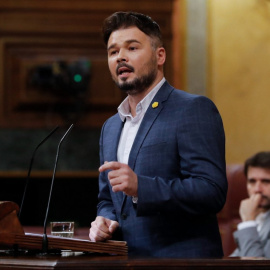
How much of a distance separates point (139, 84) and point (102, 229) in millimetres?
422

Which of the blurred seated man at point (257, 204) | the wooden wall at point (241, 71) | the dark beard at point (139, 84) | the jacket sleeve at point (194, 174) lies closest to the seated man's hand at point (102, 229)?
the jacket sleeve at point (194, 174)

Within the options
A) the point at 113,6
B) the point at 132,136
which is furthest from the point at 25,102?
the point at 132,136

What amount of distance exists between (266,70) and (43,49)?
5.48 ft

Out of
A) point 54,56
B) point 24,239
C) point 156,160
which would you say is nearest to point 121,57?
point 156,160

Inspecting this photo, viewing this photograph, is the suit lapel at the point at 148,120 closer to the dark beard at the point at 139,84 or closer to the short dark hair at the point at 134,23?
the dark beard at the point at 139,84

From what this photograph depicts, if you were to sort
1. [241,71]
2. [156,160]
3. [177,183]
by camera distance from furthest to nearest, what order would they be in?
[241,71], [156,160], [177,183]

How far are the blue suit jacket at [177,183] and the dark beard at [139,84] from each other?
2.8 inches

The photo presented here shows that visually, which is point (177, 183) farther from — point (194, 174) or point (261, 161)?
point (261, 161)

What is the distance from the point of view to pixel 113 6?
5.10 m

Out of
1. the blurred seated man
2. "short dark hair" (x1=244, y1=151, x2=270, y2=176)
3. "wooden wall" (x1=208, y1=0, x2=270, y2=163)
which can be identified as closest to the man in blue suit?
the blurred seated man

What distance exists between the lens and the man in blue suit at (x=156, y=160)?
168cm

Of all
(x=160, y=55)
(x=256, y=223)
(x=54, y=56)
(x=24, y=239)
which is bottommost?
(x=24, y=239)

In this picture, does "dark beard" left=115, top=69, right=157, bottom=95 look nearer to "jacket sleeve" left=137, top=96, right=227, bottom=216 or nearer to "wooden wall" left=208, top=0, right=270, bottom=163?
"jacket sleeve" left=137, top=96, right=227, bottom=216

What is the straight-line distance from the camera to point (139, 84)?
1.91 metres
